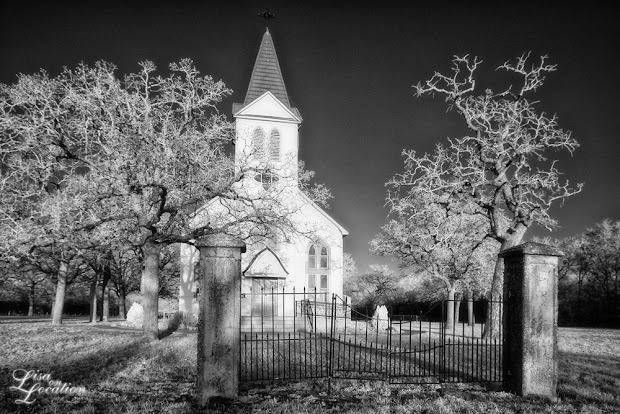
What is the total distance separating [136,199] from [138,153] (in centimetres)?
174

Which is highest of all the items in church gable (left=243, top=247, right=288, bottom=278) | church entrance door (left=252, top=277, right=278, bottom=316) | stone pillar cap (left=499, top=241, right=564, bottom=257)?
stone pillar cap (left=499, top=241, right=564, bottom=257)

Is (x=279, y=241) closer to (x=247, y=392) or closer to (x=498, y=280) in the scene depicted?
(x=498, y=280)

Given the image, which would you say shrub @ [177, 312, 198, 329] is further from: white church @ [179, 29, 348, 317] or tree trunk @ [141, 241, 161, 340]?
tree trunk @ [141, 241, 161, 340]

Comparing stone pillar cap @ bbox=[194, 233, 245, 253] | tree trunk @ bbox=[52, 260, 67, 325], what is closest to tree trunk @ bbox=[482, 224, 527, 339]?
stone pillar cap @ bbox=[194, 233, 245, 253]

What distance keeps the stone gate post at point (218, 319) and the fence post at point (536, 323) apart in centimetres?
488

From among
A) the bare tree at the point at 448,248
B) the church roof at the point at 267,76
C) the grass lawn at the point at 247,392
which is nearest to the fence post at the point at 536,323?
the grass lawn at the point at 247,392

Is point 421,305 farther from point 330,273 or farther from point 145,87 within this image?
point 145,87

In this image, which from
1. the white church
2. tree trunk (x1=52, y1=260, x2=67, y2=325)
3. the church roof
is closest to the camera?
tree trunk (x1=52, y1=260, x2=67, y2=325)

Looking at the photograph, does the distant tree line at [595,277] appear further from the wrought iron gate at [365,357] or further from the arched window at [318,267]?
the wrought iron gate at [365,357]

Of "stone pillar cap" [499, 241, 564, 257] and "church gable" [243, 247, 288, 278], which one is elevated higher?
"stone pillar cap" [499, 241, 564, 257]

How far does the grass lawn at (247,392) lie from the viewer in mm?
6828

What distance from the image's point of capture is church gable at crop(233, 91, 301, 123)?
31.3 m

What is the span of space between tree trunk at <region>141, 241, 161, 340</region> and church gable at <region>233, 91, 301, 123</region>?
16643 mm

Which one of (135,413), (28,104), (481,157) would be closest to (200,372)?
(135,413)
